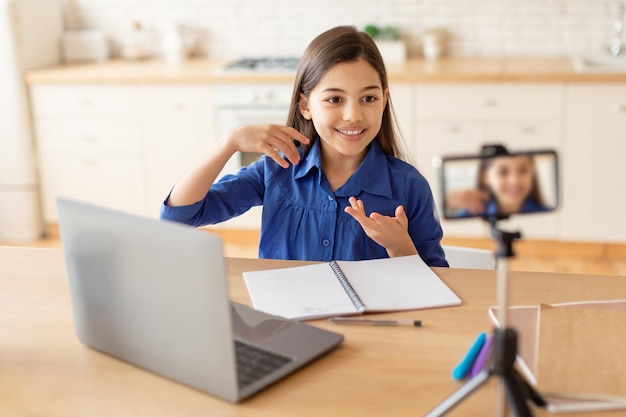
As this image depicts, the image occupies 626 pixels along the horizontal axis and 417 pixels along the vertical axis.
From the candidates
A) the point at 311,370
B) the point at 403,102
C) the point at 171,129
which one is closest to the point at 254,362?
the point at 311,370

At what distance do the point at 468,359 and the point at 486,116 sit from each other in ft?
8.61

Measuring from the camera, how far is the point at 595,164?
12.0ft

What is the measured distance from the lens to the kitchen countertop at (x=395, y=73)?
3.58 m

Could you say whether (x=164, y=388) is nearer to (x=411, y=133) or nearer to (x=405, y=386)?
(x=405, y=386)

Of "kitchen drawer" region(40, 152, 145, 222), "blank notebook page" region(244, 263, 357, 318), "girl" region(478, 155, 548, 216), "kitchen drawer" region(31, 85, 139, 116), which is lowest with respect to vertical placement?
"kitchen drawer" region(40, 152, 145, 222)

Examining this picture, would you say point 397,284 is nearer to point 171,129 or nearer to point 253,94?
point 253,94

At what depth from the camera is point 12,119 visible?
407 centimetres

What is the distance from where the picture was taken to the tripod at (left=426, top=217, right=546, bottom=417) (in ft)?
3.13

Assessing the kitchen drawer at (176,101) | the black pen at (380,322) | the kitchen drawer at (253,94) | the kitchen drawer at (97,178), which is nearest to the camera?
the black pen at (380,322)

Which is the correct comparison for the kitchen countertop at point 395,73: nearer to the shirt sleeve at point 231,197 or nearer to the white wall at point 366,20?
the white wall at point 366,20

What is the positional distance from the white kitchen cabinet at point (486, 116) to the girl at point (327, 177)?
5.77ft

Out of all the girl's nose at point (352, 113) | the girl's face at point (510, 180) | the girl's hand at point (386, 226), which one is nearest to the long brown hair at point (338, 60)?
the girl's nose at point (352, 113)

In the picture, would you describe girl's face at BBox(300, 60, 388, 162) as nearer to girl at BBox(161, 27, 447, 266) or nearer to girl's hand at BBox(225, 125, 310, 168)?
girl at BBox(161, 27, 447, 266)

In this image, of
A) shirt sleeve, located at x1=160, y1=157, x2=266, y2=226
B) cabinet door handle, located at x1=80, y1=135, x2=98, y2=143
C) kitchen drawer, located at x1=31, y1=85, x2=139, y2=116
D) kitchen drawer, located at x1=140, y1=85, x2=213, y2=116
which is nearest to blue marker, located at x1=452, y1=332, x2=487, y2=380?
shirt sleeve, located at x1=160, y1=157, x2=266, y2=226
